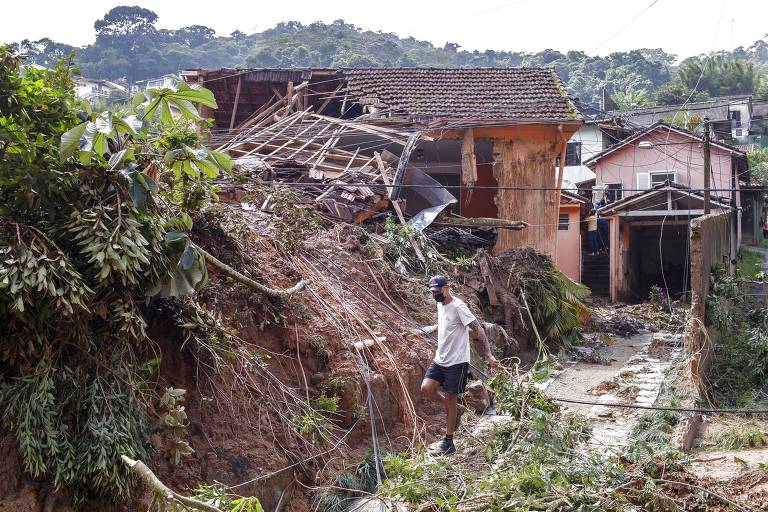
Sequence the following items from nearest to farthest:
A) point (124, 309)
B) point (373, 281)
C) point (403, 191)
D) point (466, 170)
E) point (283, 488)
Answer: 1. point (124, 309)
2. point (283, 488)
3. point (373, 281)
4. point (403, 191)
5. point (466, 170)

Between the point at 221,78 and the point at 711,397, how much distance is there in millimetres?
12793

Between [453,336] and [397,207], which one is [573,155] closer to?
[397,207]

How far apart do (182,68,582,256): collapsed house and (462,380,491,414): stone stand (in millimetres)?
4248

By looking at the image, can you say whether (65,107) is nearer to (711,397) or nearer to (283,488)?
(283,488)

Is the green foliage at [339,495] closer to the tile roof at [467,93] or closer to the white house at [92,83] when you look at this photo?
the white house at [92,83]

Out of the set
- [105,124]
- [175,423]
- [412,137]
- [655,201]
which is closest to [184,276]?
[175,423]

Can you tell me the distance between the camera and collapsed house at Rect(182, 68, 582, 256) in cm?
1460

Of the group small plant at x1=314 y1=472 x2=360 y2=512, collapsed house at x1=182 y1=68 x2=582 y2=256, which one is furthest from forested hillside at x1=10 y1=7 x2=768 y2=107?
small plant at x1=314 y1=472 x2=360 y2=512

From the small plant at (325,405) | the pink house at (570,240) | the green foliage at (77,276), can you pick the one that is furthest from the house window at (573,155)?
the green foliage at (77,276)

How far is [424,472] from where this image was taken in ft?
22.9

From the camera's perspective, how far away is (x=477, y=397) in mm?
9984

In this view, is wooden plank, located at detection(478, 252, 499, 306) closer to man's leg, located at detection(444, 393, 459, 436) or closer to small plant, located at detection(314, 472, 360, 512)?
man's leg, located at detection(444, 393, 459, 436)

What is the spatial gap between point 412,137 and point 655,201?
1141 cm

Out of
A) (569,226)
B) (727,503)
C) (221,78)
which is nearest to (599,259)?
(569,226)
